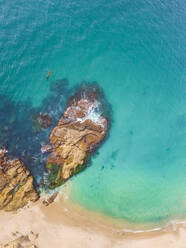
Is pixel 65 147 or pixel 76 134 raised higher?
pixel 76 134

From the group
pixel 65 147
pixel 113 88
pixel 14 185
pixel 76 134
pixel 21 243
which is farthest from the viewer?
pixel 113 88

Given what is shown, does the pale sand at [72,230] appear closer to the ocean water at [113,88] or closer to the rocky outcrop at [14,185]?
the rocky outcrop at [14,185]

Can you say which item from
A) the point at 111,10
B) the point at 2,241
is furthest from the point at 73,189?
the point at 111,10

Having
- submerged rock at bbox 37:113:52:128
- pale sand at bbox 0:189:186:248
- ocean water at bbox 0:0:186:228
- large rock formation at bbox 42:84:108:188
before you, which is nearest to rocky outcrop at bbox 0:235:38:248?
pale sand at bbox 0:189:186:248

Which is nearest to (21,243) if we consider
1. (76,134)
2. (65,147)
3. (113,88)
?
(65,147)

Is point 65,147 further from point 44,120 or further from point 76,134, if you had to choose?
point 44,120
